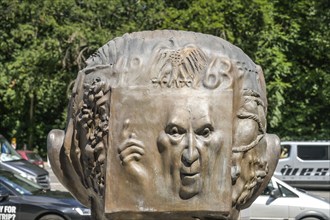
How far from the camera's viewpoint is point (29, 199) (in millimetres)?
12398

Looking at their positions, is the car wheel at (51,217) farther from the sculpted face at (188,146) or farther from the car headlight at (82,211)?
the sculpted face at (188,146)

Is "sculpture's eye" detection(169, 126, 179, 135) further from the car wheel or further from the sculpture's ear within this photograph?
the car wheel

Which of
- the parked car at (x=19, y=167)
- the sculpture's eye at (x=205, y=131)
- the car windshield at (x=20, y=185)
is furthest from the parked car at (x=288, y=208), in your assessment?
the sculpture's eye at (x=205, y=131)

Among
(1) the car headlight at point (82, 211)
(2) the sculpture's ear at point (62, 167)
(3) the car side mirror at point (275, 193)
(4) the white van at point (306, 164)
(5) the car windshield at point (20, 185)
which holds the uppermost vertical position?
(2) the sculpture's ear at point (62, 167)

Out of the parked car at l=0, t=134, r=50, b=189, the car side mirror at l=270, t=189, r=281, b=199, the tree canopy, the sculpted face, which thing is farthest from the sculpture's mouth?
the tree canopy

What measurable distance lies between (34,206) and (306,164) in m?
13.4

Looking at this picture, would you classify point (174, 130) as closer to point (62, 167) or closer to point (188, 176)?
point (188, 176)

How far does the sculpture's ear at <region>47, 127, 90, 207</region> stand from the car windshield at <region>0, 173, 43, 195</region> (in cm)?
892

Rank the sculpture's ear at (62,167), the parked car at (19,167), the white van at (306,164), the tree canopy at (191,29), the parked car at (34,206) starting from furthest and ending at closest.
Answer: the tree canopy at (191,29), the white van at (306,164), the parked car at (19,167), the parked car at (34,206), the sculpture's ear at (62,167)

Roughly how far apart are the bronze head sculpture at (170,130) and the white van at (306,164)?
20452mm

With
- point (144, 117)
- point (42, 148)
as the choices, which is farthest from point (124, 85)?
point (42, 148)

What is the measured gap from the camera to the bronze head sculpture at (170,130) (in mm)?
3471

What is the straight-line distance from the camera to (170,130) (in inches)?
137

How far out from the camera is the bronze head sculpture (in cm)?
347
